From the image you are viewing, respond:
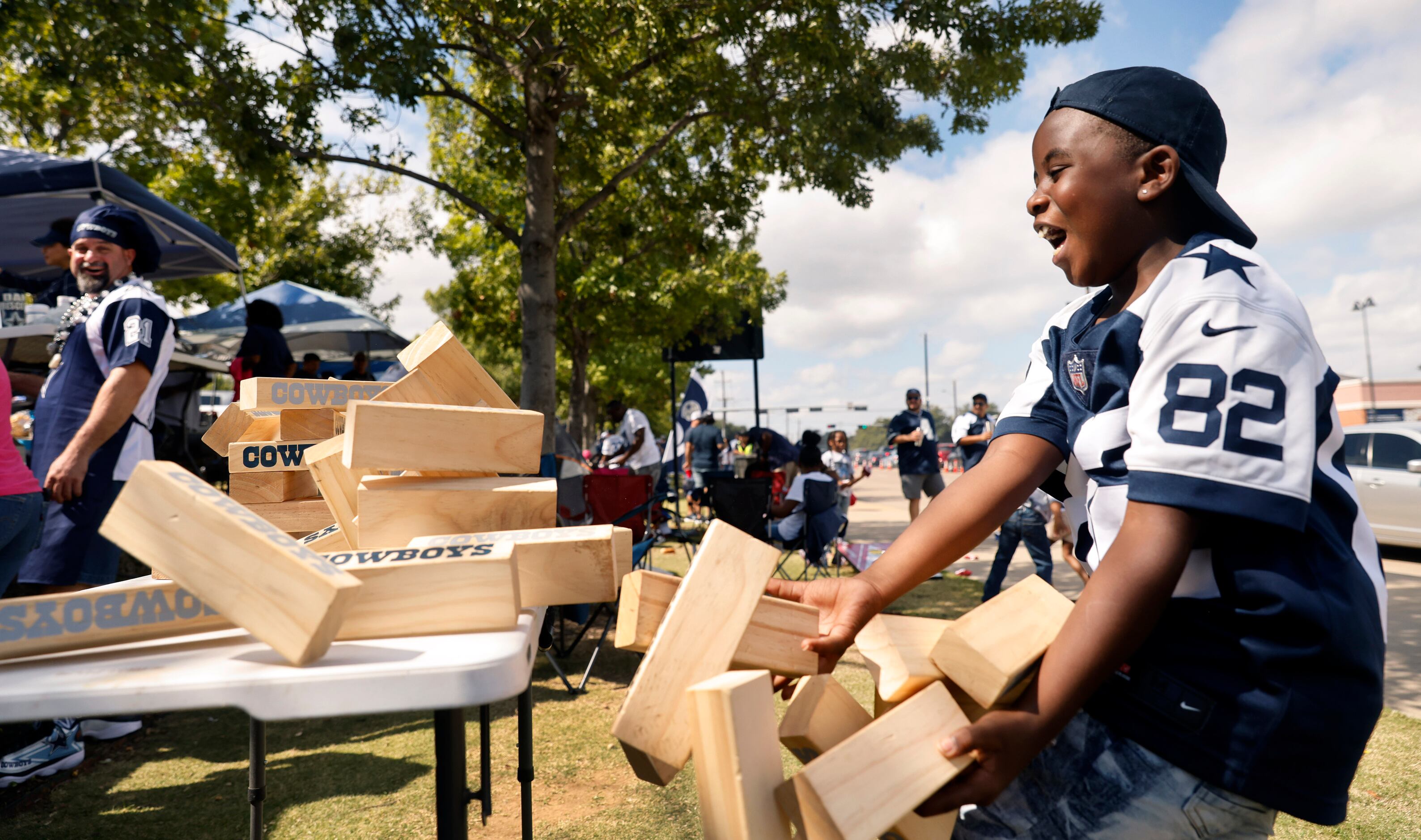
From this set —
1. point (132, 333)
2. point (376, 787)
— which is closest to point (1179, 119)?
point (132, 333)

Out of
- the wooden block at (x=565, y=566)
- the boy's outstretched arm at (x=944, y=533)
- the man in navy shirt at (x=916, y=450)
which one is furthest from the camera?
the man in navy shirt at (x=916, y=450)

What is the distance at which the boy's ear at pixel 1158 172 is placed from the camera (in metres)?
1.12

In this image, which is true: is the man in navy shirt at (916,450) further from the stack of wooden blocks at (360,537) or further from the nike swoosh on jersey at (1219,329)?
the nike swoosh on jersey at (1219,329)

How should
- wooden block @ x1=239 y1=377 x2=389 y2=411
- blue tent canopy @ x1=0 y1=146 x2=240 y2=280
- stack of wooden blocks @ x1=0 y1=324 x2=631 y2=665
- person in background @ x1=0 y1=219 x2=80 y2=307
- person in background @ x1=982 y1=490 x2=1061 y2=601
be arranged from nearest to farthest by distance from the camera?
stack of wooden blocks @ x1=0 y1=324 x2=631 y2=665 → wooden block @ x1=239 y1=377 x2=389 y2=411 → person in background @ x1=0 y1=219 x2=80 y2=307 → blue tent canopy @ x1=0 y1=146 x2=240 y2=280 → person in background @ x1=982 y1=490 x2=1061 y2=601

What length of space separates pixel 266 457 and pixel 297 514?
0.55 feet

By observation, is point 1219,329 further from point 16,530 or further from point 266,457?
point 16,530

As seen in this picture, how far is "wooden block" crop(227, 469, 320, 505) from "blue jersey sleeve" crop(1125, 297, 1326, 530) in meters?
1.81

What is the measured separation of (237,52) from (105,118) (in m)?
8.61

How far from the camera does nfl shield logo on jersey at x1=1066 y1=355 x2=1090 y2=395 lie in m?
1.29

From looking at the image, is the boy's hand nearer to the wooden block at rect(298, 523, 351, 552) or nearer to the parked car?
the wooden block at rect(298, 523, 351, 552)

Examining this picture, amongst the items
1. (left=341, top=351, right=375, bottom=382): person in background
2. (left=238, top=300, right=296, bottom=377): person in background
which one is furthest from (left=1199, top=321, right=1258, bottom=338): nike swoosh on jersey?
(left=341, top=351, right=375, bottom=382): person in background

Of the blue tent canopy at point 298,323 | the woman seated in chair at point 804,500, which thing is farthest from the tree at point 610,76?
the blue tent canopy at point 298,323

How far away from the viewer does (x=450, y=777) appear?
4.17 feet

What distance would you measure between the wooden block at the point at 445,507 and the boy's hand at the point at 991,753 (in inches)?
32.9
